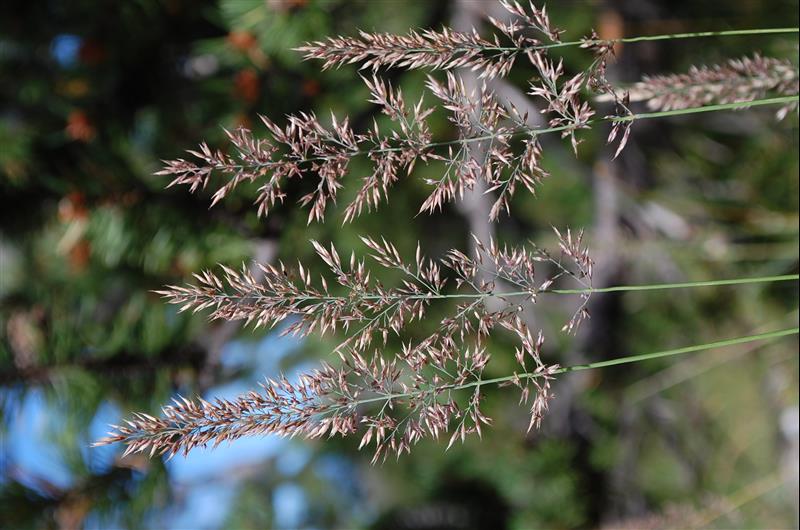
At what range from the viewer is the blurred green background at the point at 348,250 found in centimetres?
87

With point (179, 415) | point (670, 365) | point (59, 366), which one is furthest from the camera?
point (670, 365)

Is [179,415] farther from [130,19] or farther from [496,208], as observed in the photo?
[130,19]

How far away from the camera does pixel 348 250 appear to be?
1.27 metres

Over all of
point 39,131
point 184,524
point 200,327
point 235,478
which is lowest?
point 235,478

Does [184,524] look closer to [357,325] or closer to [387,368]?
[357,325]

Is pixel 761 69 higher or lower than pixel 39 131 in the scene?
higher

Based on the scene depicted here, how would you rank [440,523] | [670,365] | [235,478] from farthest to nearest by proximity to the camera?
[235,478]
[670,365]
[440,523]

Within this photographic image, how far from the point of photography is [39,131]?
0.90 meters

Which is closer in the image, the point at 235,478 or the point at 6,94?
the point at 6,94

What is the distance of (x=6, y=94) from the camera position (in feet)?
3.17

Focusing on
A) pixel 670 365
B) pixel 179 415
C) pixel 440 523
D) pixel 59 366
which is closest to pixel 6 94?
pixel 59 366

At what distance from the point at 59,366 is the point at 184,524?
0.62 metres

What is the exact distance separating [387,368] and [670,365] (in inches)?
37.8

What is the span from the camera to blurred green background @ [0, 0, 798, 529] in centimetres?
87
